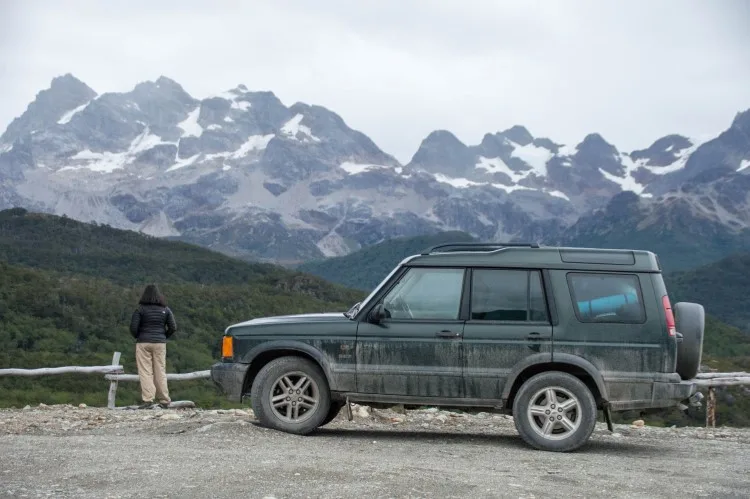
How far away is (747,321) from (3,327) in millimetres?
167130

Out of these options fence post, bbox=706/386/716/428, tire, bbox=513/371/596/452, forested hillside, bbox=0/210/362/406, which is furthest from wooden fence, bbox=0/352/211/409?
forested hillside, bbox=0/210/362/406

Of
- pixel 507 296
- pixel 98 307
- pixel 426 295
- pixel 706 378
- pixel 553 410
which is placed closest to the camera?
pixel 553 410

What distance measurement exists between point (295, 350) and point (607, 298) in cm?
326

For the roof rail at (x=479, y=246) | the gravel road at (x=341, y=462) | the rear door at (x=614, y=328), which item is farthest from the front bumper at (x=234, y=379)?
the rear door at (x=614, y=328)

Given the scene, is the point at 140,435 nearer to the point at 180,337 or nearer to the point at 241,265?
the point at 180,337

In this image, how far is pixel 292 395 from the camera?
9.97 m

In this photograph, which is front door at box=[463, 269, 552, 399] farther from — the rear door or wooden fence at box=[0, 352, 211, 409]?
wooden fence at box=[0, 352, 211, 409]

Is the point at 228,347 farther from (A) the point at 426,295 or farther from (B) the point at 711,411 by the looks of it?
(B) the point at 711,411

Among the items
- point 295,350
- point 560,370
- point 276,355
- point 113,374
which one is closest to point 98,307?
point 113,374

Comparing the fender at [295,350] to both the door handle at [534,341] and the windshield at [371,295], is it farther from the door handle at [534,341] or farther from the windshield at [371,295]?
the door handle at [534,341]

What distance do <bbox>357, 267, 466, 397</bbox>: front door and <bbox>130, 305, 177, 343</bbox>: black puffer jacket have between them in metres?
5.44

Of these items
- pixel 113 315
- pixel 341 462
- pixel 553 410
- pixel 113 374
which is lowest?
pixel 341 462

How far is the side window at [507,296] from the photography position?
9.59 meters

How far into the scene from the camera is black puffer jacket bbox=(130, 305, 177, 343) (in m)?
14.3
